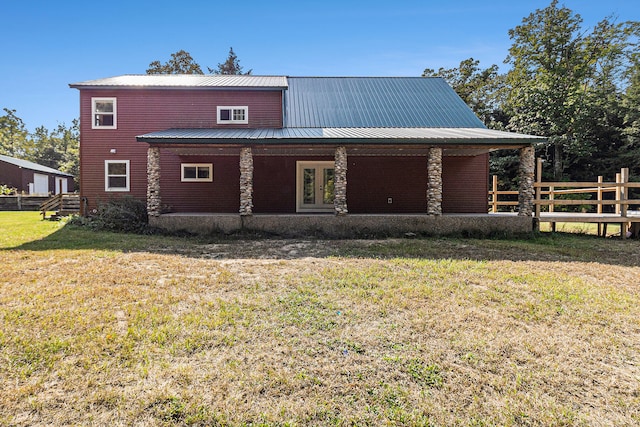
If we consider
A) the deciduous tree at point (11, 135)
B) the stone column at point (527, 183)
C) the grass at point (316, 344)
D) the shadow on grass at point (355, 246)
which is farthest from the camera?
the deciduous tree at point (11, 135)

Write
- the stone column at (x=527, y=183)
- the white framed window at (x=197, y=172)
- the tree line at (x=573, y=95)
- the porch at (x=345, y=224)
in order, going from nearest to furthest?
the porch at (x=345, y=224), the stone column at (x=527, y=183), the white framed window at (x=197, y=172), the tree line at (x=573, y=95)

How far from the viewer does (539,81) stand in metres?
25.6

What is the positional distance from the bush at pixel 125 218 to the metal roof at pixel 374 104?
23.0 ft

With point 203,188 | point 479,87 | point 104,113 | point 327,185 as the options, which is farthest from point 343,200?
point 479,87

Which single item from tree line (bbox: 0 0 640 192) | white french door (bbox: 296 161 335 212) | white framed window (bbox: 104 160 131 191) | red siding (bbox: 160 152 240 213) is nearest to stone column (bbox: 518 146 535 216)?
white french door (bbox: 296 161 335 212)

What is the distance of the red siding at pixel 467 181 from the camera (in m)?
15.1

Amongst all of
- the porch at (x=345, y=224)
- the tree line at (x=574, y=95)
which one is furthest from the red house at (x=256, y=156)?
the tree line at (x=574, y=95)

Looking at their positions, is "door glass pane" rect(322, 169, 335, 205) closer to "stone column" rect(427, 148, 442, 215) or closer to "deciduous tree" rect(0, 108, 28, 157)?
"stone column" rect(427, 148, 442, 215)

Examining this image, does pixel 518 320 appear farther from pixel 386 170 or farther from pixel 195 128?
pixel 195 128

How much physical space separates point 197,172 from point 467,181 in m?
12.2

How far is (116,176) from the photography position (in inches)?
571

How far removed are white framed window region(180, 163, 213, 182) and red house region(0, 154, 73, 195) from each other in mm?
23882

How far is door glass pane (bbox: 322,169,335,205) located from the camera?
1497cm

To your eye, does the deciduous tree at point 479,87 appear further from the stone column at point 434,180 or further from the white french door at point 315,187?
the stone column at point 434,180
